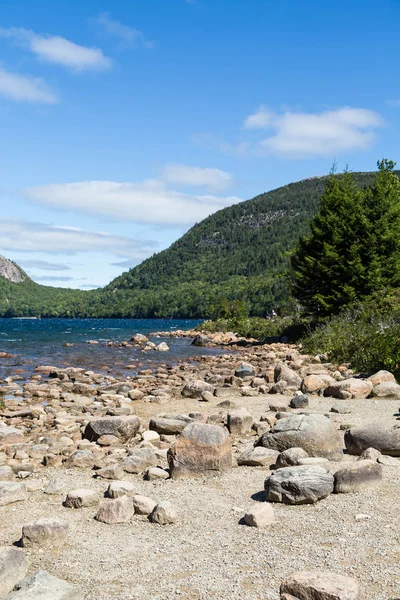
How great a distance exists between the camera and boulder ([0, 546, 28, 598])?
4746 millimetres

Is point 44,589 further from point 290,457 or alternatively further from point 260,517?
point 290,457

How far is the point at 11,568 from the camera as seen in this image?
4887 millimetres

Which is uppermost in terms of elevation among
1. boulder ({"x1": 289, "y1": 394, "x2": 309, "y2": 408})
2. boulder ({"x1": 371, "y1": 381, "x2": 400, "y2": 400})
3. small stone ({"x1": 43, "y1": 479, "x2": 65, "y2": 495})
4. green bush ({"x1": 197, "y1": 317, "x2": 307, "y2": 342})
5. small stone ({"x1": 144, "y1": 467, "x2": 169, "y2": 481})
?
green bush ({"x1": 197, "y1": 317, "x2": 307, "y2": 342})

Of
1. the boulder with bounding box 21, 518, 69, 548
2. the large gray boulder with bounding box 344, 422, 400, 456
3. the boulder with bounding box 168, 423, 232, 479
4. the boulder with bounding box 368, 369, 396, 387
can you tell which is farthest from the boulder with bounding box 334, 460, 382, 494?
the boulder with bounding box 368, 369, 396, 387

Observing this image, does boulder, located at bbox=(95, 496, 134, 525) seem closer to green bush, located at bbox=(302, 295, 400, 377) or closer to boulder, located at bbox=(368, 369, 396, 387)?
boulder, located at bbox=(368, 369, 396, 387)

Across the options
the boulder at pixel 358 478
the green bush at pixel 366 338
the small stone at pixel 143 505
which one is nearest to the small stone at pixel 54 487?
the small stone at pixel 143 505

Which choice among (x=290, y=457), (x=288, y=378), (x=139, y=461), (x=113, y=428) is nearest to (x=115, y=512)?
(x=139, y=461)

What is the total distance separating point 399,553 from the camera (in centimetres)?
523

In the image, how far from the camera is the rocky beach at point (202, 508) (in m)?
4.81

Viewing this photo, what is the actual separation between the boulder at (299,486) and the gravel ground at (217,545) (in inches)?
4.2

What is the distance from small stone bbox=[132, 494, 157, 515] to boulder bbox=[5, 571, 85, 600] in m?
1.83

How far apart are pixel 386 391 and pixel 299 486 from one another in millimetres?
8001

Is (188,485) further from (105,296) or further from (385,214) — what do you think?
(105,296)

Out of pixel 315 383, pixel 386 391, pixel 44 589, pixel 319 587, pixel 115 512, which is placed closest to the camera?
pixel 319 587
